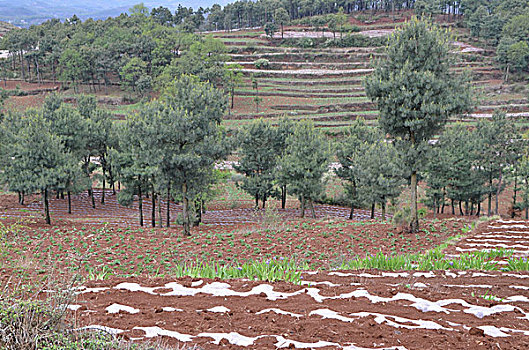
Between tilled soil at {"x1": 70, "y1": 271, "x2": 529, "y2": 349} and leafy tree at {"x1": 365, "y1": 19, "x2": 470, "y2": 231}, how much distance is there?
8523 millimetres

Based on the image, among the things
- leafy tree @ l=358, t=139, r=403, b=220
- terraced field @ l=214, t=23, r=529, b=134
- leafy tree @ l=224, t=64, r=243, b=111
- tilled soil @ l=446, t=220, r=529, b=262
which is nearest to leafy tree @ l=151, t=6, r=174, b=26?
terraced field @ l=214, t=23, r=529, b=134

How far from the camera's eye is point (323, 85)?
89.0 meters

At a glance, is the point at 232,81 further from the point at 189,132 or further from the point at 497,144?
the point at 189,132

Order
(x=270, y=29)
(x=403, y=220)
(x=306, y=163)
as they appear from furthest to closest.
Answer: (x=270, y=29)
(x=306, y=163)
(x=403, y=220)

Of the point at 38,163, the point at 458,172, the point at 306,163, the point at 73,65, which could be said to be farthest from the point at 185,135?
the point at 73,65

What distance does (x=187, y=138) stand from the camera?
21.3 metres

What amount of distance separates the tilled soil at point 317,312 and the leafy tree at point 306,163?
25880 millimetres

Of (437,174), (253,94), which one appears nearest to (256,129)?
(437,174)

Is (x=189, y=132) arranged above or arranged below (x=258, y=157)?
above

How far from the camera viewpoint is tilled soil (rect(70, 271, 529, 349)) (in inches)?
222

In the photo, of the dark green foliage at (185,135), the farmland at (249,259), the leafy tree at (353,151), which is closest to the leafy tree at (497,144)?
the farmland at (249,259)

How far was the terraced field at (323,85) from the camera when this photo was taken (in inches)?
2872

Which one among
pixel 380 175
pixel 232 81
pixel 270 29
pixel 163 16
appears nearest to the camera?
pixel 380 175

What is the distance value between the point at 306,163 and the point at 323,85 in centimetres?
5759
